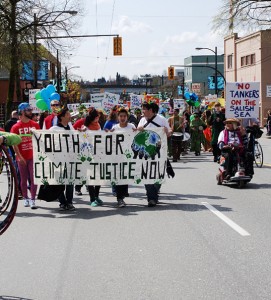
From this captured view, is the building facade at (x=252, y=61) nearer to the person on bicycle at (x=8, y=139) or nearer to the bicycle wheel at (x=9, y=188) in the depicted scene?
the person on bicycle at (x=8, y=139)

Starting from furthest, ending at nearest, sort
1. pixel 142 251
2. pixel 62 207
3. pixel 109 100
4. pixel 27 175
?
pixel 109 100, pixel 27 175, pixel 62 207, pixel 142 251

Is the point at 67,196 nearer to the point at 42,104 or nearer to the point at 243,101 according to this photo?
the point at 42,104

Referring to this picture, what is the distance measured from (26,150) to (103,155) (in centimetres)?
135

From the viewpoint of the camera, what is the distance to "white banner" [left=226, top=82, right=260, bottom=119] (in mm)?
17109

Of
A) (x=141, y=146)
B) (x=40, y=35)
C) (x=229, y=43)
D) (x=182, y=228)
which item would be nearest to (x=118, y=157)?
(x=141, y=146)

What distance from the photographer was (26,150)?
1051 cm

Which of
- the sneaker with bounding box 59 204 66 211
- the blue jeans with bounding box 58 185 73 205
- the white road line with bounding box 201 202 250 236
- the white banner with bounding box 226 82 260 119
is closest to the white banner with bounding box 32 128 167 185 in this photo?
the blue jeans with bounding box 58 185 73 205

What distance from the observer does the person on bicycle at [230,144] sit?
12750 millimetres

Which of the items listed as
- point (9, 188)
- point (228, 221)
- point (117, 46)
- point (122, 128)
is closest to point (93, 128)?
point (122, 128)

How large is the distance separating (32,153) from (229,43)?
6442cm

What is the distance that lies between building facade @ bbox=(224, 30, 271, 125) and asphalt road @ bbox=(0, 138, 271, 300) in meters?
44.1

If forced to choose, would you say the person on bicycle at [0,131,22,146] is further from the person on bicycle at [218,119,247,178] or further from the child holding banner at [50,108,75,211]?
the person on bicycle at [218,119,247,178]

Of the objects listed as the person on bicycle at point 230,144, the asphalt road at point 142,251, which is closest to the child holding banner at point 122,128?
the asphalt road at point 142,251

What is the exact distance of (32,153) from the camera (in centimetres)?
1057
